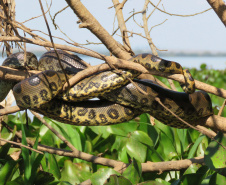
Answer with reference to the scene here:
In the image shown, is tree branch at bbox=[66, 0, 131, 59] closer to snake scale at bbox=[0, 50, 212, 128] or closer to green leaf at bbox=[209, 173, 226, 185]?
snake scale at bbox=[0, 50, 212, 128]

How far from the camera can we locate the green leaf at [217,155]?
2.69 metres

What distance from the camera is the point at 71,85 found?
2.93 metres

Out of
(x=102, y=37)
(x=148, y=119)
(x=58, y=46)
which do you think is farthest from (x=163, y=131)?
(x=58, y=46)

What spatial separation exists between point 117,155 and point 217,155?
1.73 m

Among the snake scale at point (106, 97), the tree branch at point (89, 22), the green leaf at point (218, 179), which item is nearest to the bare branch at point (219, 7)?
Result: the snake scale at point (106, 97)

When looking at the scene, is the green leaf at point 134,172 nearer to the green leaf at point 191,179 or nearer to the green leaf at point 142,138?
the green leaf at point 191,179

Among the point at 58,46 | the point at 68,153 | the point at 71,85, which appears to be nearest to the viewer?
the point at 58,46

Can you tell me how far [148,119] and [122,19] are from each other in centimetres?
138

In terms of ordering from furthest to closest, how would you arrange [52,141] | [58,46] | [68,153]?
[52,141] → [68,153] → [58,46]

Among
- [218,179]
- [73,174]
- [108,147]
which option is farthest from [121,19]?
[218,179]

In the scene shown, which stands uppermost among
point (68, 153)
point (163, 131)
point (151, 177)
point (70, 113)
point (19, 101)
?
point (19, 101)

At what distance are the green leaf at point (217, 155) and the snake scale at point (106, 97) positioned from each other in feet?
1.58

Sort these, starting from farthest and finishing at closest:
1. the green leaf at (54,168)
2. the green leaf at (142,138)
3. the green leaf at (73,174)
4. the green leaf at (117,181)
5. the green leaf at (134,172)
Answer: the green leaf at (142,138)
the green leaf at (54,168)
the green leaf at (73,174)
the green leaf at (134,172)
the green leaf at (117,181)

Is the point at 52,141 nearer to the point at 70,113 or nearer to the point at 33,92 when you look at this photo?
the point at 70,113
